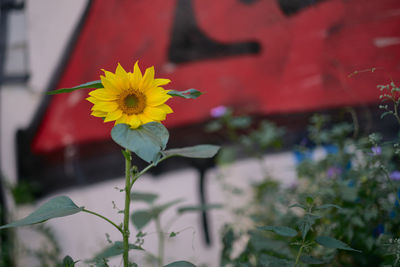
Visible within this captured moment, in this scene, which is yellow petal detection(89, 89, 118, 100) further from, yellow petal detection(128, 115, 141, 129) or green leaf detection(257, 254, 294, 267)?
green leaf detection(257, 254, 294, 267)

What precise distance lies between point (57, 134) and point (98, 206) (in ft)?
1.76

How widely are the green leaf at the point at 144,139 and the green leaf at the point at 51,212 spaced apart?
0.20 meters

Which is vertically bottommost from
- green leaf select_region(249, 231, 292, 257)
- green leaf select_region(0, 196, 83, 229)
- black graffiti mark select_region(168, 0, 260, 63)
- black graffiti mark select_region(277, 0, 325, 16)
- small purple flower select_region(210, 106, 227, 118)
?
green leaf select_region(249, 231, 292, 257)

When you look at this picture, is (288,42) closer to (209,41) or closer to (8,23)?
(209,41)

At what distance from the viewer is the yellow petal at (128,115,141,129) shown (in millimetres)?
831

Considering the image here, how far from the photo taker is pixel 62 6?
2.37 m

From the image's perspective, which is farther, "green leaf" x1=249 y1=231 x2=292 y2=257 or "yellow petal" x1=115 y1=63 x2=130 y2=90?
"green leaf" x1=249 y1=231 x2=292 y2=257

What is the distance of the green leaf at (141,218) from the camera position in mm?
1328

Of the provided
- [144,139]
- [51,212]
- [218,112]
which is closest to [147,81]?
[144,139]

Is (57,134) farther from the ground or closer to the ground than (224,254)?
farther from the ground

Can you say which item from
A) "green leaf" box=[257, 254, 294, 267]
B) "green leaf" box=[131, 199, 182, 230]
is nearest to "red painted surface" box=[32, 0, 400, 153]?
"green leaf" box=[131, 199, 182, 230]

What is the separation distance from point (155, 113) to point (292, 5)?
1.49 meters

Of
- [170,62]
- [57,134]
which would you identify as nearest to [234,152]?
[170,62]

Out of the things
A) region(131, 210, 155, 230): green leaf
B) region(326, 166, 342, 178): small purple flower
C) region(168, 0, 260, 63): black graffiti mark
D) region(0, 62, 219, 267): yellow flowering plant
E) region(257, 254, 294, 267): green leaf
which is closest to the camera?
region(0, 62, 219, 267): yellow flowering plant
